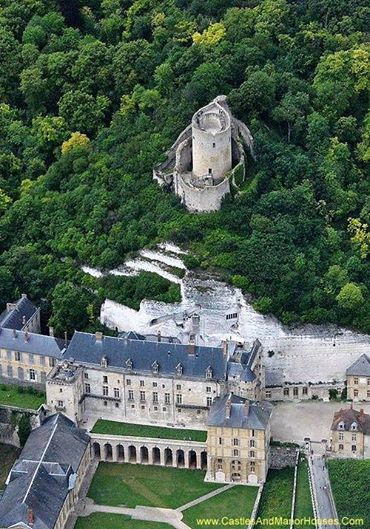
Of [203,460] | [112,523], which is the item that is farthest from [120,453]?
[112,523]

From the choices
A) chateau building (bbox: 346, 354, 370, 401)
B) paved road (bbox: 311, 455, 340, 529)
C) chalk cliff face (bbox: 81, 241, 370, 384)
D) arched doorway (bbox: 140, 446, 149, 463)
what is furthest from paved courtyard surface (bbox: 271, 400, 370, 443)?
arched doorway (bbox: 140, 446, 149, 463)

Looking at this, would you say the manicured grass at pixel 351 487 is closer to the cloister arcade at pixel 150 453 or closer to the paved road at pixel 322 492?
the paved road at pixel 322 492

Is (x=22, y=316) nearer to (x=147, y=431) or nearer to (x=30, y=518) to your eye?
(x=147, y=431)

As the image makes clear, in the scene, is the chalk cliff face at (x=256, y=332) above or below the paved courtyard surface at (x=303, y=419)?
above

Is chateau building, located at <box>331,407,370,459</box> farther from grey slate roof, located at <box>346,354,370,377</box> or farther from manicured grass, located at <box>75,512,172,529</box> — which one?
manicured grass, located at <box>75,512,172,529</box>

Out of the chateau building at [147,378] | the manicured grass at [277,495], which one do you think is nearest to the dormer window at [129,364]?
the chateau building at [147,378]

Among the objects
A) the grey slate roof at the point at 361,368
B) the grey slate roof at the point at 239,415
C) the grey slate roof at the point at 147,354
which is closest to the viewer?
the grey slate roof at the point at 239,415
